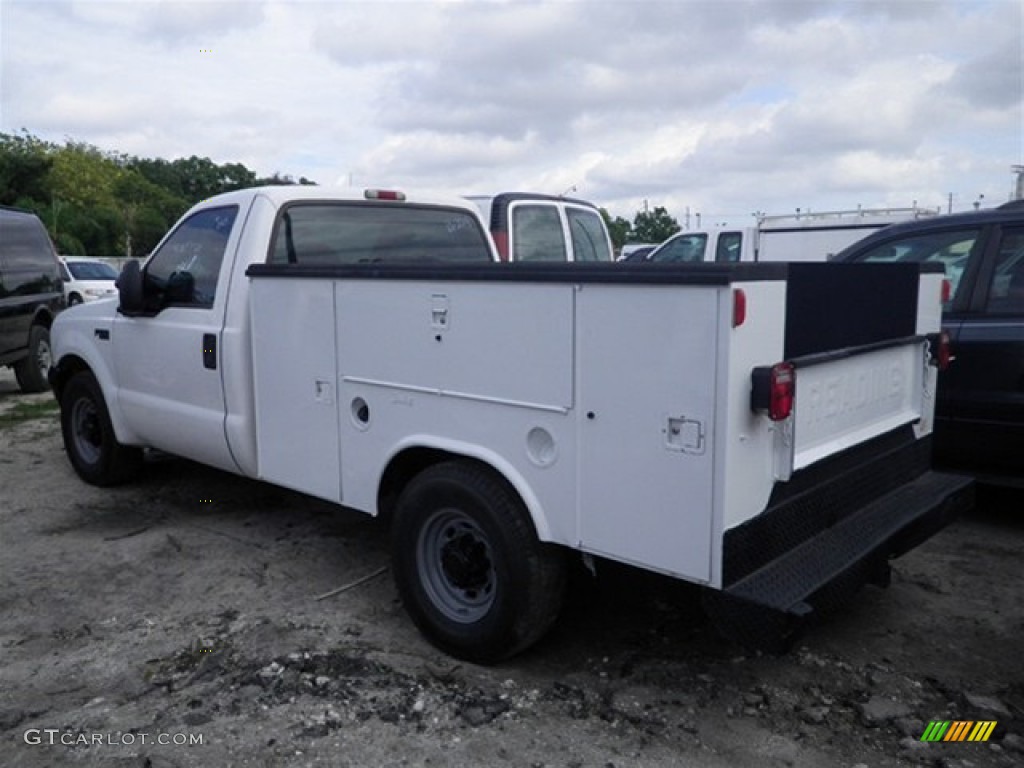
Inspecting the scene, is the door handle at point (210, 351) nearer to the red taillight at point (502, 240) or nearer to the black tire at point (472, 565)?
the black tire at point (472, 565)

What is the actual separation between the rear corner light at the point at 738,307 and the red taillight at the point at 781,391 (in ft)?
0.73

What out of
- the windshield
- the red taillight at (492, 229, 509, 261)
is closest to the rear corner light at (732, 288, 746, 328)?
the red taillight at (492, 229, 509, 261)

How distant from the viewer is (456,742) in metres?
3.08

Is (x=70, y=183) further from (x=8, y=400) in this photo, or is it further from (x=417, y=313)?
(x=417, y=313)

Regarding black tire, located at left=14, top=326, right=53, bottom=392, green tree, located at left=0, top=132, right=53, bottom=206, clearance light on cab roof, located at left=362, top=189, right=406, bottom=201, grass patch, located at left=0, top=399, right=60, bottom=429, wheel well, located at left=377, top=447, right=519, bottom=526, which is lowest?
grass patch, located at left=0, top=399, right=60, bottom=429

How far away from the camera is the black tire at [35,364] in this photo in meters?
10.9

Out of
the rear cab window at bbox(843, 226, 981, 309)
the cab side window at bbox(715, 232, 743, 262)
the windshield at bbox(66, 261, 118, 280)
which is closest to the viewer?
the rear cab window at bbox(843, 226, 981, 309)

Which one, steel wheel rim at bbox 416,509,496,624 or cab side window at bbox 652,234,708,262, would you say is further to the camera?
cab side window at bbox 652,234,708,262

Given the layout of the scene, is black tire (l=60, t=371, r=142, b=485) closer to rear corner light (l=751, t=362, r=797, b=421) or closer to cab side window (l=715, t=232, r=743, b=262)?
rear corner light (l=751, t=362, r=797, b=421)

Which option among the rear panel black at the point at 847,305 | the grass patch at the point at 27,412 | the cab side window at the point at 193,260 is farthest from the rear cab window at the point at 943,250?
the grass patch at the point at 27,412

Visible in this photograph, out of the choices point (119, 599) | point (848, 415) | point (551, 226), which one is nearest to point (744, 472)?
point (848, 415)

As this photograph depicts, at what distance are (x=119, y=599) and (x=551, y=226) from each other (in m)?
7.92

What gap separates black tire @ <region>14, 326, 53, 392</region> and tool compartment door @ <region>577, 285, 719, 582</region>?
32.0ft

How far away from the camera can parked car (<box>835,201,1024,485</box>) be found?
5000 millimetres
